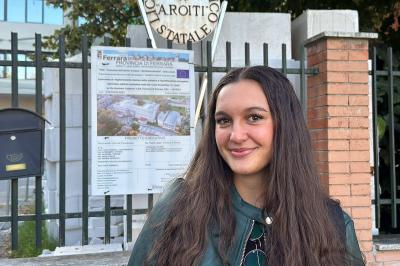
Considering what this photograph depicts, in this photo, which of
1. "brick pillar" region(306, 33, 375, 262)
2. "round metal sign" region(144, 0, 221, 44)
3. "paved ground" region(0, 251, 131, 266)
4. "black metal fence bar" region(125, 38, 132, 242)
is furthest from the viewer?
"round metal sign" region(144, 0, 221, 44)

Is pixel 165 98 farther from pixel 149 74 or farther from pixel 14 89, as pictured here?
pixel 14 89

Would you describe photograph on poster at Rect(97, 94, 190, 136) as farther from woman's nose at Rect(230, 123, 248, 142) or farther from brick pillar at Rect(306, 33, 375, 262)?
woman's nose at Rect(230, 123, 248, 142)

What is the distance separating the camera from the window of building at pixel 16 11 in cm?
2853

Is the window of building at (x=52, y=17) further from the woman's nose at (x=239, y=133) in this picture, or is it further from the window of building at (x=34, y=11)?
the woman's nose at (x=239, y=133)

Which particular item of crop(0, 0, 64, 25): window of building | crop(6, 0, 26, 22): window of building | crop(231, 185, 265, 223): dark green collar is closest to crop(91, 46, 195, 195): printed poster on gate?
crop(231, 185, 265, 223): dark green collar

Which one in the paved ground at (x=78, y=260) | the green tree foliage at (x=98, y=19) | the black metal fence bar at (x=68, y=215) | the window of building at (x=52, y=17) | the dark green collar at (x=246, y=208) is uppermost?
the window of building at (x=52, y=17)

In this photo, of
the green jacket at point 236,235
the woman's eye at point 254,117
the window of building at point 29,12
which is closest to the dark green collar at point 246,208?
the green jacket at point 236,235

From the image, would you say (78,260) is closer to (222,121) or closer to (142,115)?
(142,115)

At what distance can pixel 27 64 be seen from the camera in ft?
10.6

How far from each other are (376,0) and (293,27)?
8.11 ft

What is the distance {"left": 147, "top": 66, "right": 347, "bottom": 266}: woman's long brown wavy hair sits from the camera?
1464 mm

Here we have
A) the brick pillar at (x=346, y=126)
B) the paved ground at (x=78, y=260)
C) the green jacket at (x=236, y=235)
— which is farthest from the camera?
the brick pillar at (x=346, y=126)

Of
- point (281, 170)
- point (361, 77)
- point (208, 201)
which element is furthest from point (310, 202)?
point (361, 77)

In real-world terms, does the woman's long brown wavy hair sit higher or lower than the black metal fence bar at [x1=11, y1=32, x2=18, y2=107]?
lower
